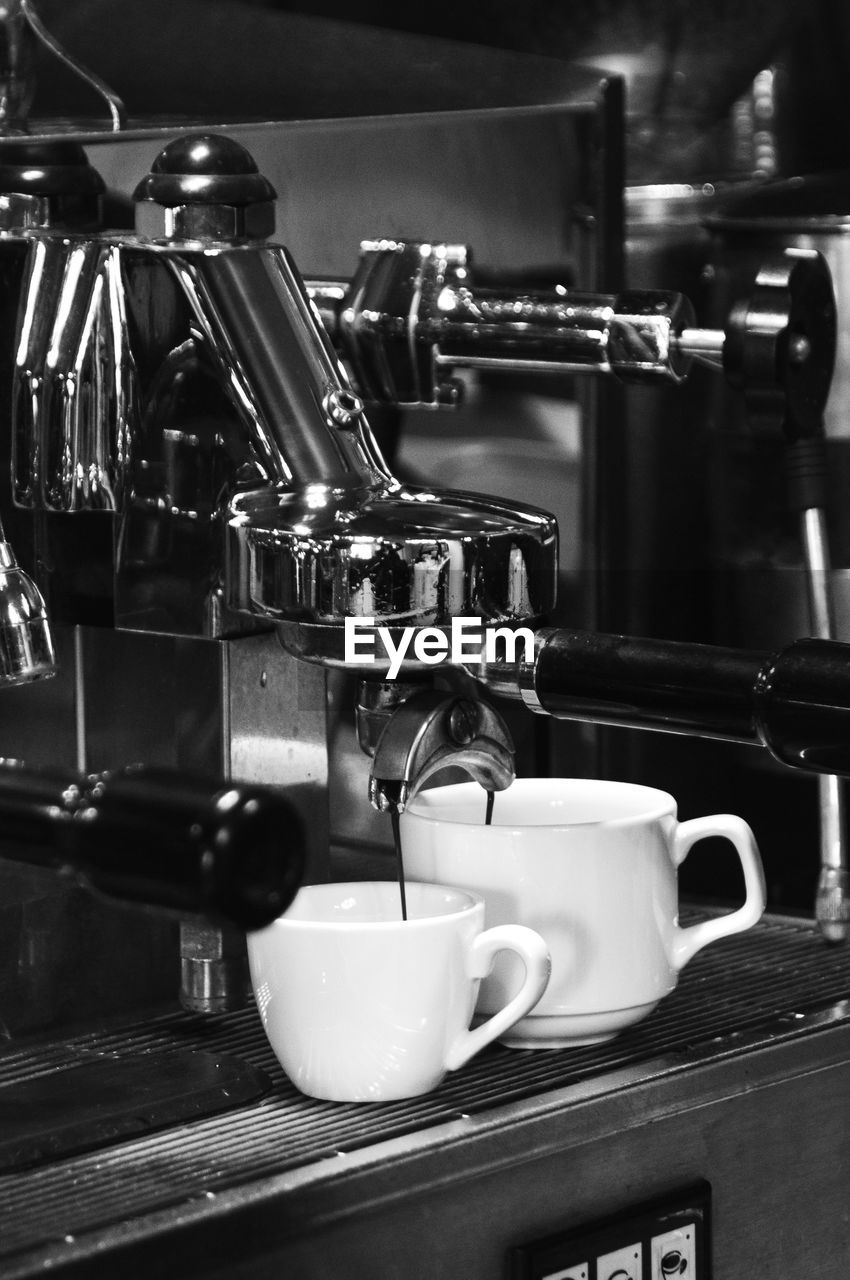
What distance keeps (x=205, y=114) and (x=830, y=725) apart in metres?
0.42

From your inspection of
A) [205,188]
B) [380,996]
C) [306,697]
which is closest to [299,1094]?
[380,996]

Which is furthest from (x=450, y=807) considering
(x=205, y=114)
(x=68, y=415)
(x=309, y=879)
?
(x=205, y=114)

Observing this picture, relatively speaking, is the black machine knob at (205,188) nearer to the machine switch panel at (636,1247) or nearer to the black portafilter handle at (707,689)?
the black portafilter handle at (707,689)

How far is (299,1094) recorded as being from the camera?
2.00ft

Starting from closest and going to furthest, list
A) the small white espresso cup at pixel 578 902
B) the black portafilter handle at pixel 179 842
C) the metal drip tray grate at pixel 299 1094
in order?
the black portafilter handle at pixel 179 842, the metal drip tray grate at pixel 299 1094, the small white espresso cup at pixel 578 902

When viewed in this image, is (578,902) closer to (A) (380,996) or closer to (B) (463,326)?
(A) (380,996)

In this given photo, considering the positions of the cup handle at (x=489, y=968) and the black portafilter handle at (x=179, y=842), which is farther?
the cup handle at (x=489, y=968)

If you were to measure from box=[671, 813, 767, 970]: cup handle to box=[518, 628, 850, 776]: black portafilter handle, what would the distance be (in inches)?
3.1

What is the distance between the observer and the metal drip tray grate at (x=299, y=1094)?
1.74 feet

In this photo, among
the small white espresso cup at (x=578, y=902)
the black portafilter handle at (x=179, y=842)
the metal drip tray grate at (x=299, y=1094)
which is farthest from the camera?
the small white espresso cup at (x=578, y=902)

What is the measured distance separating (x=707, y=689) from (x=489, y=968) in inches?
4.3

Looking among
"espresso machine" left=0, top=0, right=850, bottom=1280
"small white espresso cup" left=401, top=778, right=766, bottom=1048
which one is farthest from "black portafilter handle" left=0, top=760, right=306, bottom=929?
"small white espresso cup" left=401, top=778, right=766, bottom=1048

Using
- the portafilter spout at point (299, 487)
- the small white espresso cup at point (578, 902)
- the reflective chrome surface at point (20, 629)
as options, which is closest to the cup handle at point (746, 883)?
the small white espresso cup at point (578, 902)

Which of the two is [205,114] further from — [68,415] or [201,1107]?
[201,1107]
